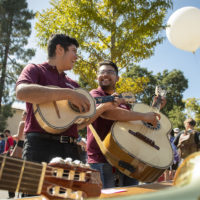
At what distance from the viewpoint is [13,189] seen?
2.10ft

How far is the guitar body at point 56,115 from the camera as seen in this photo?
135cm

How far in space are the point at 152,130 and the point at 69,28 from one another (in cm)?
557

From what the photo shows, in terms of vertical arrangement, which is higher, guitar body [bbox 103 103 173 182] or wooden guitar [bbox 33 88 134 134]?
wooden guitar [bbox 33 88 134 134]

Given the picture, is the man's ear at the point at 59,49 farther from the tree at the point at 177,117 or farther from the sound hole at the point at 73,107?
the tree at the point at 177,117

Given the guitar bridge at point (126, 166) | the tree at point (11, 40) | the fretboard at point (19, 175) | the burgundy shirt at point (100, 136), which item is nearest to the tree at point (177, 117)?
the tree at point (11, 40)

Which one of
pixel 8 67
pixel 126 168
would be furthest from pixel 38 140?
pixel 8 67

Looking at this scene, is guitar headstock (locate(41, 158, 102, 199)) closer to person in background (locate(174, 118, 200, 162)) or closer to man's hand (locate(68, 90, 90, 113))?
man's hand (locate(68, 90, 90, 113))

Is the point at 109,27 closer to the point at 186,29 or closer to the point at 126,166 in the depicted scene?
the point at 186,29

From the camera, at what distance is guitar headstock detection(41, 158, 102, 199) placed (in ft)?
2.45

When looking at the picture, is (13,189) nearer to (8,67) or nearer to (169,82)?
(8,67)

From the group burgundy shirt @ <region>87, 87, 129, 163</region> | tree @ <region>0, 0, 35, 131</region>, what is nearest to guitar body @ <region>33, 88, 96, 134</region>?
burgundy shirt @ <region>87, 87, 129, 163</region>

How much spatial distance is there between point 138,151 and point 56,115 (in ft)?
2.71

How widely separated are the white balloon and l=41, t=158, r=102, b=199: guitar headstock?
6.04m

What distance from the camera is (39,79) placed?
5.48 feet
